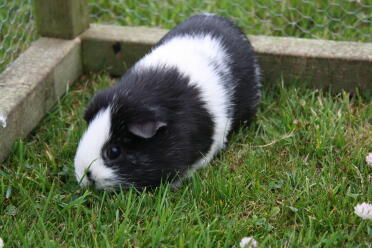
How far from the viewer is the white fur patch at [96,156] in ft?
8.03

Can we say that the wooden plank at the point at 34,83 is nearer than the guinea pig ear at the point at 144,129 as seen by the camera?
No

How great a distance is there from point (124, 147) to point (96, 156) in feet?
0.45

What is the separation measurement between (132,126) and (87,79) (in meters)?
1.36

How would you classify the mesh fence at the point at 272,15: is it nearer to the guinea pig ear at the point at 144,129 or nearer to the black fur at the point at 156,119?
the black fur at the point at 156,119

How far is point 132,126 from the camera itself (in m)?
2.41

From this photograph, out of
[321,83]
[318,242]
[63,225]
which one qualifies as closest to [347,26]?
[321,83]

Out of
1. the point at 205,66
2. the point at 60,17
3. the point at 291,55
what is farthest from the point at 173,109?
the point at 60,17

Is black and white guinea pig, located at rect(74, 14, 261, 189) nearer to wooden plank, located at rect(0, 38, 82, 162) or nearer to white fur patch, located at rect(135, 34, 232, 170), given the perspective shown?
white fur patch, located at rect(135, 34, 232, 170)

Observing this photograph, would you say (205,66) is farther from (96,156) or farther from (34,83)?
(34,83)

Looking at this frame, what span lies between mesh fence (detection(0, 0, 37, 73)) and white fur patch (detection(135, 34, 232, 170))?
102 centimetres

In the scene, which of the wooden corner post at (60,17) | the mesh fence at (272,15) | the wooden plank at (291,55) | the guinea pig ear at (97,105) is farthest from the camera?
the mesh fence at (272,15)

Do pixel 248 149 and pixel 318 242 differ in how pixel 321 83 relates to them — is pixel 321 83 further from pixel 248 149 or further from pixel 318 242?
pixel 318 242

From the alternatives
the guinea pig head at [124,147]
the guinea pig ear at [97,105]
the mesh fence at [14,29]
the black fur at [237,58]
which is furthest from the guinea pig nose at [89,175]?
the mesh fence at [14,29]

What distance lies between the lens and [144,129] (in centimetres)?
241
